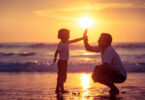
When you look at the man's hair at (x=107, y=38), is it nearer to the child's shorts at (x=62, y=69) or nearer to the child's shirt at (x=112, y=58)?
the child's shirt at (x=112, y=58)

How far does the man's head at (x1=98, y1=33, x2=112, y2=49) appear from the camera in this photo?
736 centimetres

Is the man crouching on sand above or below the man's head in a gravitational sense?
below

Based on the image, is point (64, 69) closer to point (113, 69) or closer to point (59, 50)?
point (59, 50)

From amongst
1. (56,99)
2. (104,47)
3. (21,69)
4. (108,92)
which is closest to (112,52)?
(104,47)

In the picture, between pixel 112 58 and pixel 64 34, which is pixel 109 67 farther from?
pixel 64 34

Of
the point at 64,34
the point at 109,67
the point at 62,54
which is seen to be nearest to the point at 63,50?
the point at 62,54

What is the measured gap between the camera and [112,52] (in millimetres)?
7219

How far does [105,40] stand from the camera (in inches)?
290

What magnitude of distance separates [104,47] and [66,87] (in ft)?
7.01

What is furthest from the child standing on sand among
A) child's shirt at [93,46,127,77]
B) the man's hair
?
child's shirt at [93,46,127,77]

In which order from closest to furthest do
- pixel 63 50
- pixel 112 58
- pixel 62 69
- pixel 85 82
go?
pixel 112 58, pixel 63 50, pixel 62 69, pixel 85 82

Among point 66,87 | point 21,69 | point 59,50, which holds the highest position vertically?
point 59,50

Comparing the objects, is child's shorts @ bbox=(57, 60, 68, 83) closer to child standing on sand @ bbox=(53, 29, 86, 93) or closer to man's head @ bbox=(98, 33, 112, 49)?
child standing on sand @ bbox=(53, 29, 86, 93)

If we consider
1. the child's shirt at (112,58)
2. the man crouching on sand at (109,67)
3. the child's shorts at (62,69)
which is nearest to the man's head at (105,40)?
the man crouching on sand at (109,67)
